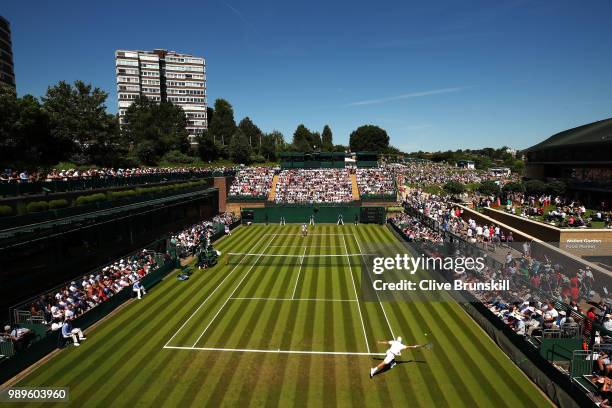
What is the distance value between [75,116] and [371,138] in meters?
103

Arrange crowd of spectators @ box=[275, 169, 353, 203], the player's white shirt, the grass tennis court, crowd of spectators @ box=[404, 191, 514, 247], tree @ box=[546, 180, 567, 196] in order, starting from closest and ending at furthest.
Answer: the grass tennis court < the player's white shirt < crowd of spectators @ box=[404, 191, 514, 247] < tree @ box=[546, 180, 567, 196] < crowd of spectators @ box=[275, 169, 353, 203]

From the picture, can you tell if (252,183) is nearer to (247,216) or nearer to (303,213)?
(247,216)

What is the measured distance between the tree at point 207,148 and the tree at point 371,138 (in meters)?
67.7

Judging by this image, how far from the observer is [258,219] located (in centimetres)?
4772

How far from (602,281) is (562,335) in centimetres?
774

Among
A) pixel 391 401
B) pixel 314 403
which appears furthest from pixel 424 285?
pixel 314 403

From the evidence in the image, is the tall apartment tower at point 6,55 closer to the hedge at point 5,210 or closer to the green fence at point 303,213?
the green fence at point 303,213

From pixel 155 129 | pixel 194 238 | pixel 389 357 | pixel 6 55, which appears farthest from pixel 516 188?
pixel 6 55

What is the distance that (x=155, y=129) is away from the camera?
72188 mm

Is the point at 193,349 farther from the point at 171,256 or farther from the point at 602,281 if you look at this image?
the point at 602,281

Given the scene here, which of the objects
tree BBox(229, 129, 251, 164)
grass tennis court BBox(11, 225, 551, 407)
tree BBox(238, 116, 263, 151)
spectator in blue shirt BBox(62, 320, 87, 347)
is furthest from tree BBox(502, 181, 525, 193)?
tree BBox(238, 116, 263, 151)

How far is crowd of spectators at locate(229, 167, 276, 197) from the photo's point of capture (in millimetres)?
52412

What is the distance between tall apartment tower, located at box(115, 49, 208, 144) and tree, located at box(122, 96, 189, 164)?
21.9m

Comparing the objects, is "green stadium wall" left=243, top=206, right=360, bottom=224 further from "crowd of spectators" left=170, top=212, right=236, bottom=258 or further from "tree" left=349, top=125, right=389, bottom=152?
"tree" left=349, top=125, right=389, bottom=152
